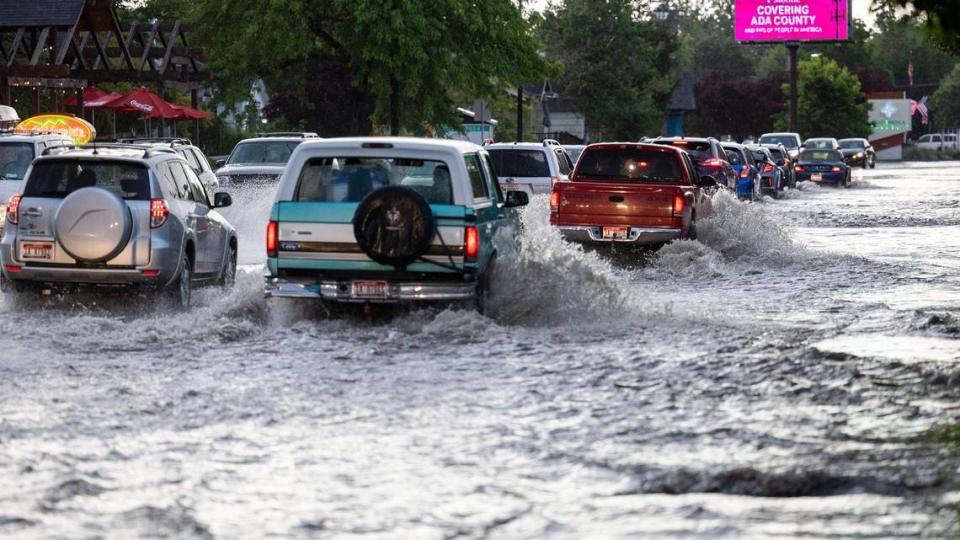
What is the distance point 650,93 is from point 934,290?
7624 cm

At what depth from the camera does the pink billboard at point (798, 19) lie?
282 ft

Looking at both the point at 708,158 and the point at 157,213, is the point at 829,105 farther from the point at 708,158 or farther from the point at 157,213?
the point at 157,213

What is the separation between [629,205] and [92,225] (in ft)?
27.6

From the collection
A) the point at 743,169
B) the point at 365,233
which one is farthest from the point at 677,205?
the point at 743,169

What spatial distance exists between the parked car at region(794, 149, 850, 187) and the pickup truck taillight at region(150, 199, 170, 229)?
1889 inches

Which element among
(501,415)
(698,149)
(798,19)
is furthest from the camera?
(798,19)

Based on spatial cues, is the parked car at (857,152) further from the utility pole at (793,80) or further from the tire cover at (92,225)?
the tire cover at (92,225)

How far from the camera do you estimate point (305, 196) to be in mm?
14484

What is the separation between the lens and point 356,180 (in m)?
14.5

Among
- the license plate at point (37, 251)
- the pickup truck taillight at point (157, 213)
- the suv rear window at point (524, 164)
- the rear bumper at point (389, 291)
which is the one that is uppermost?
the suv rear window at point (524, 164)

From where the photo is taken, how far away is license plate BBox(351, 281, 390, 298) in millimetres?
14234

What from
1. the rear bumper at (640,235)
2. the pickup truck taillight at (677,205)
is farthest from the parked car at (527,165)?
the pickup truck taillight at (677,205)

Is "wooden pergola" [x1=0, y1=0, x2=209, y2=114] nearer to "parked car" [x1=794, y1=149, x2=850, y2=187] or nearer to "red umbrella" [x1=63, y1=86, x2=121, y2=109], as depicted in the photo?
"red umbrella" [x1=63, y1=86, x2=121, y2=109]

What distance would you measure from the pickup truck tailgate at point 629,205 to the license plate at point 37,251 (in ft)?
26.8
